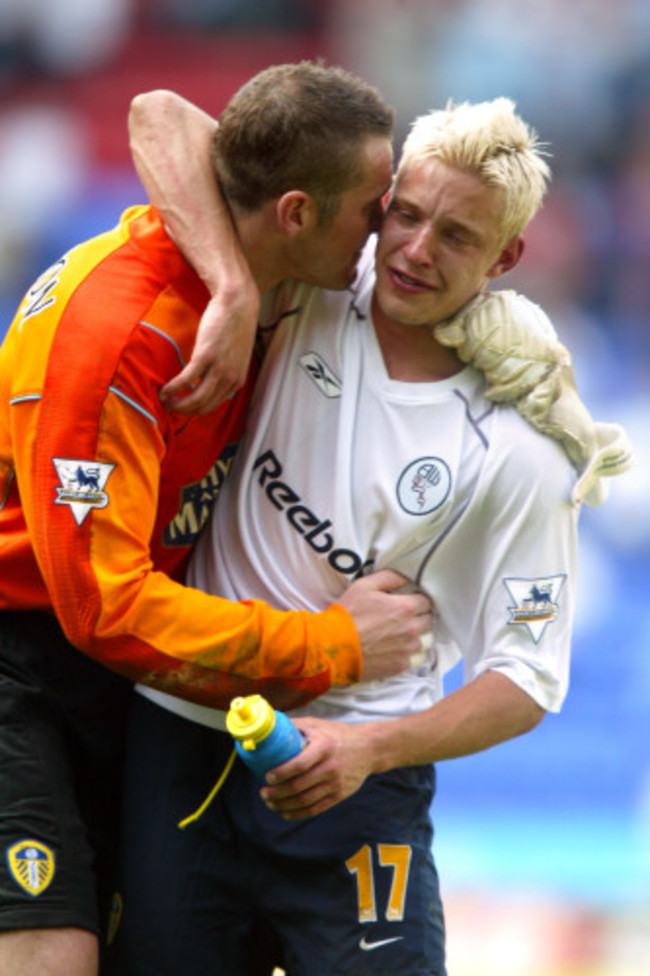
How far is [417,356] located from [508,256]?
28 centimetres

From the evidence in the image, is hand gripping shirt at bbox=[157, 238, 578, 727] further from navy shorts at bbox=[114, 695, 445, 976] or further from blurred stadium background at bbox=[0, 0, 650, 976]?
blurred stadium background at bbox=[0, 0, 650, 976]

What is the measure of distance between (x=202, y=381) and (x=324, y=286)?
423 millimetres

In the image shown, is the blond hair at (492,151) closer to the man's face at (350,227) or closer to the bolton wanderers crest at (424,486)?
the man's face at (350,227)

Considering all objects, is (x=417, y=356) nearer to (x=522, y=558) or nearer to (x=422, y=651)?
(x=522, y=558)

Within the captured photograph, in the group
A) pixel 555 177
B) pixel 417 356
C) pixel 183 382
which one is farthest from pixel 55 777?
pixel 555 177

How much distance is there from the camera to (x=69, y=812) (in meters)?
3.14

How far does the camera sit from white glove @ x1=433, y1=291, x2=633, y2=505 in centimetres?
322

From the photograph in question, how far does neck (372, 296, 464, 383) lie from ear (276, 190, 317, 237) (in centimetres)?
28

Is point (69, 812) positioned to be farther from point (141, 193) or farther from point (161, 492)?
point (141, 193)

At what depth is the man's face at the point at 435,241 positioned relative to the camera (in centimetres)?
318

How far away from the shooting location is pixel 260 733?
2.75 meters

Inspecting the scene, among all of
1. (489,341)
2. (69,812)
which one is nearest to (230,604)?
(69,812)

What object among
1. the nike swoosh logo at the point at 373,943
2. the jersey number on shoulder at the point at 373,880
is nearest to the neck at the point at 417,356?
the jersey number on shoulder at the point at 373,880

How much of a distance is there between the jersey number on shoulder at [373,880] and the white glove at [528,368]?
2.67 ft
